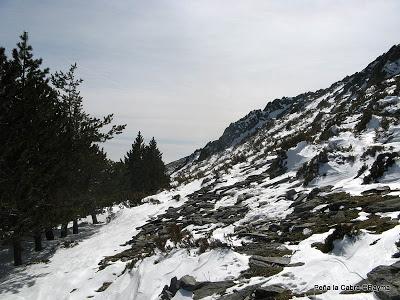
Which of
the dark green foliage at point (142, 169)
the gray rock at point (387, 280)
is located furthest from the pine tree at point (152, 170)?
the gray rock at point (387, 280)

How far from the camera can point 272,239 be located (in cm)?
996

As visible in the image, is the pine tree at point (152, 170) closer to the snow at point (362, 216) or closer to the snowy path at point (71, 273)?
the snowy path at point (71, 273)

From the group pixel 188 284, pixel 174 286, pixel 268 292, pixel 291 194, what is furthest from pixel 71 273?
pixel 268 292

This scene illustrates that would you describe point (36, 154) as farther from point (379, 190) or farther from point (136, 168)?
point (136, 168)

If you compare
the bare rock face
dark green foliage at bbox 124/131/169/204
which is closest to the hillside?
the bare rock face

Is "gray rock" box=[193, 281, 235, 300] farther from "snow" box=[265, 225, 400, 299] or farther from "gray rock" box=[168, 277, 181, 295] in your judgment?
"snow" box=[265, 225, 400, 299]

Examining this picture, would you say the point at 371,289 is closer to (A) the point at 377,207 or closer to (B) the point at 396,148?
(A) the point at 377,207

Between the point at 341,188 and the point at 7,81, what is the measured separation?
39.3ft

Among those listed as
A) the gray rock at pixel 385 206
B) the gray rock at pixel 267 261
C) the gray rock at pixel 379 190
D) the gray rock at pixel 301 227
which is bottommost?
the gray rock at pixel 267 261

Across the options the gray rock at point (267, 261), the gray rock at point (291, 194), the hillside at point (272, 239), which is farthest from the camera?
the gray rock at point (291, 194)

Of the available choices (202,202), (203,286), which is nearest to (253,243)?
(203,286)

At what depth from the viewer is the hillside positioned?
22.1ft

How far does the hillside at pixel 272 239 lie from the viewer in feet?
22.1

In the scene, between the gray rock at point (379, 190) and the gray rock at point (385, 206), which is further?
the gray rock at point (379, 190)
